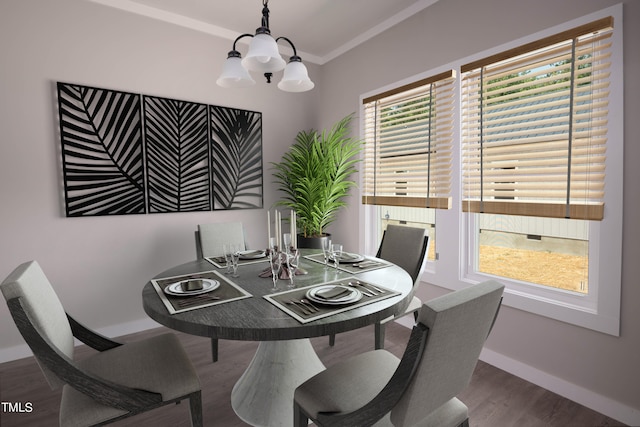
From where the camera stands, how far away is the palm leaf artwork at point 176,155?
3039mm

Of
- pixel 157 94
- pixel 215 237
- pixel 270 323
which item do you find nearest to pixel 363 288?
pixel 270 323

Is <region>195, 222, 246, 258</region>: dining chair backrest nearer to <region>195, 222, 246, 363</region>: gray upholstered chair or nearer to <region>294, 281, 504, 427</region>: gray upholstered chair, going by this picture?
<region>195, 222, 246, 363</region>: gray upholstered chair

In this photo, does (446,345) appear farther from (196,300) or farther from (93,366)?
(93,366)

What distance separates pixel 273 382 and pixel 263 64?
1799 millimetres

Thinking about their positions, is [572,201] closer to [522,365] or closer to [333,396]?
[522,365]

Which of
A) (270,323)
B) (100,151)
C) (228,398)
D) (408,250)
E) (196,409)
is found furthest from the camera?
(100,151)

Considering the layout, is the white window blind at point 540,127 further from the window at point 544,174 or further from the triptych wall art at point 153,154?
the triptych wall art at point 153,154

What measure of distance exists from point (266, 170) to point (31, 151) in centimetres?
199

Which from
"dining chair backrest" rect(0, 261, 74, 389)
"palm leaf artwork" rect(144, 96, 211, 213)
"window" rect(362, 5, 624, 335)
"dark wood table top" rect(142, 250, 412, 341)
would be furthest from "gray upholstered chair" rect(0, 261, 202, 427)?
"window" rect(362, 5, 624, 335)

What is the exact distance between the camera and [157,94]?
306cm

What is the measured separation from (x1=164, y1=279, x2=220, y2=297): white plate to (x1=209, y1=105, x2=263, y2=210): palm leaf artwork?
6.09ft

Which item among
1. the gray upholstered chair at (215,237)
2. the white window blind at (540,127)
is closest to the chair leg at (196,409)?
the gray upholstered chair at (215,237)

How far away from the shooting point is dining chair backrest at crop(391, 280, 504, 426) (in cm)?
94

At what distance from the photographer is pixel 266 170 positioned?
3748mm
